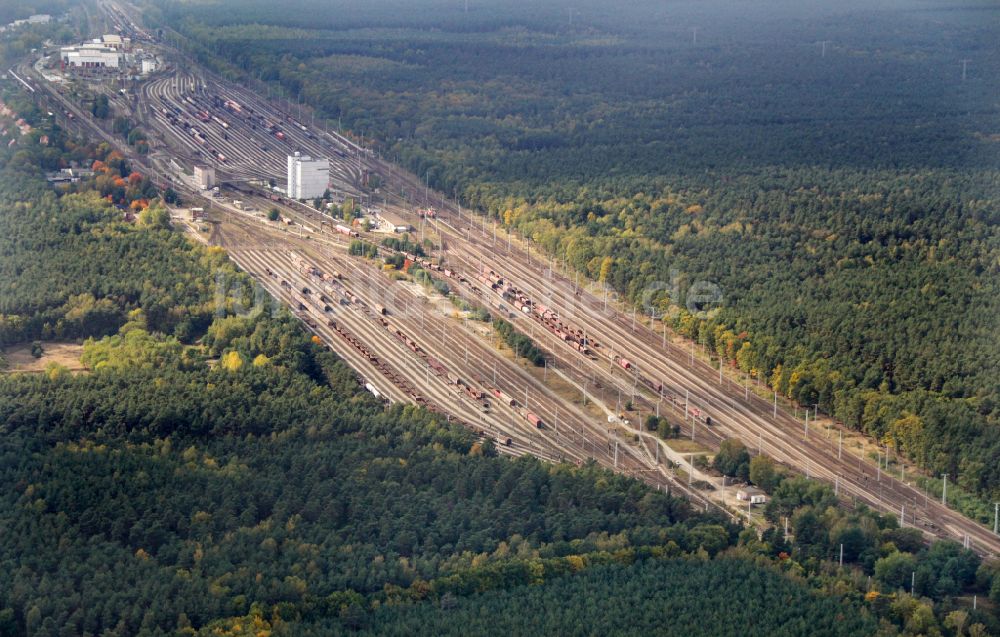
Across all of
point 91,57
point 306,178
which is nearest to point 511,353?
point 306,178

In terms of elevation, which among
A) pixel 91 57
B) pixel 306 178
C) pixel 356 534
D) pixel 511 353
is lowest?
pixel 511 353

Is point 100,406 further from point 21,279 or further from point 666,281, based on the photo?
point 666,281

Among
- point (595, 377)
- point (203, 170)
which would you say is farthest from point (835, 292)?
point (203, 170)

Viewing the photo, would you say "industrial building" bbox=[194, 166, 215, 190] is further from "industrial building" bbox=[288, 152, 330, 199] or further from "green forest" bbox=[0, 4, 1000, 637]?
"green forest" bbox=[0, 4, 1000, 637]

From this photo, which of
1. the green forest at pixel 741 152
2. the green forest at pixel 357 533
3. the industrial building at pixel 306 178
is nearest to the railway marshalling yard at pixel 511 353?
the green forest at pixel 741 152

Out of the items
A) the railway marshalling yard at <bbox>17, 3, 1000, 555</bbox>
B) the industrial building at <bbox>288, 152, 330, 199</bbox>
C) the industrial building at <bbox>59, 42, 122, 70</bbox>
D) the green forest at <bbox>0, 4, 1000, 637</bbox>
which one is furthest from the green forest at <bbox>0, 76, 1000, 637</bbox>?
the industrial building at <bbox>59, 42, 122, 70</bbox>

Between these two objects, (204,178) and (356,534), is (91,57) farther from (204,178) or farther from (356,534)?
(356,534)
